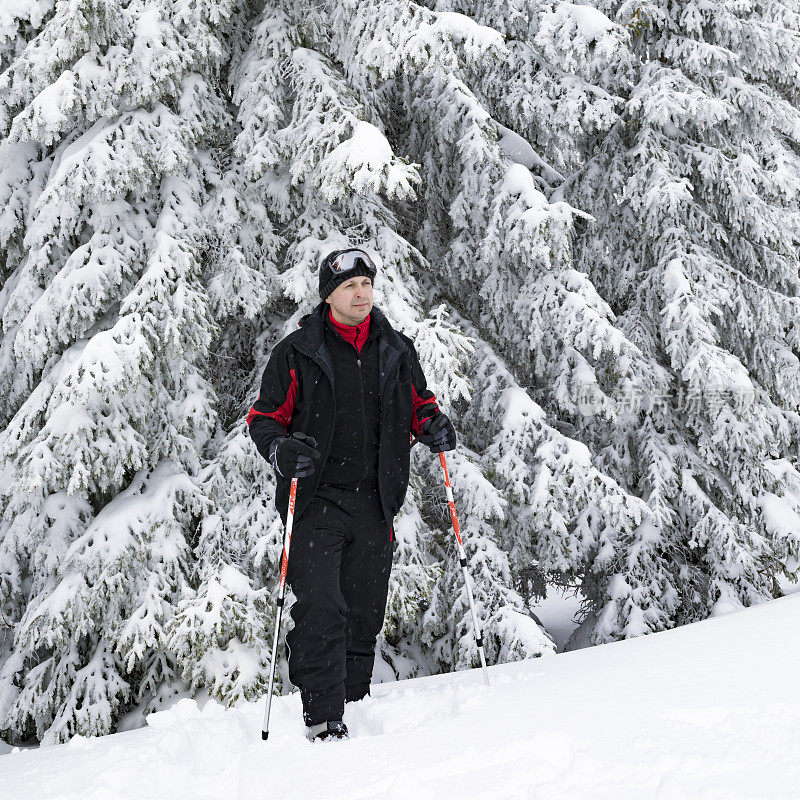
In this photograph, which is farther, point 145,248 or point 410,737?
point 145,248

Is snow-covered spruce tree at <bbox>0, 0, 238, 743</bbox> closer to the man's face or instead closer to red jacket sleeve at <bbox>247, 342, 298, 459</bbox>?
red jacket sleeve at <bbox>247, 342, 298, 459</bbox>

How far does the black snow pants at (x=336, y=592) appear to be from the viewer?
3357mm

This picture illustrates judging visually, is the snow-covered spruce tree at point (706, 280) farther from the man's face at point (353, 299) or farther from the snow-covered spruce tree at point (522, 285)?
the man's face at point (353, 299)

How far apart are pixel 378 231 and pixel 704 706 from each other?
4.82m

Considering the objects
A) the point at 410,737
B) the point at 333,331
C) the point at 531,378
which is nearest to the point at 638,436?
the point at 531,378

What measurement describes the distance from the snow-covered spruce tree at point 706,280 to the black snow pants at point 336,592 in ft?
13.5

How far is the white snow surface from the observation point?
218 centimetres

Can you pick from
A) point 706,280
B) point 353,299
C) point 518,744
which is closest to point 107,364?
point 353,299

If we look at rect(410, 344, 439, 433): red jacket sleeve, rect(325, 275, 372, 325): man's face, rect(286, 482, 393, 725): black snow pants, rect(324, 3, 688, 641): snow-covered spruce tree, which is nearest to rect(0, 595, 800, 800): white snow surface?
rect(286, 482, 393, 725): black snow pants

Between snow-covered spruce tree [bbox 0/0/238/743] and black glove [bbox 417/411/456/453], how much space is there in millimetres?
2677

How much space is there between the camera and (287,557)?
3.57 meters

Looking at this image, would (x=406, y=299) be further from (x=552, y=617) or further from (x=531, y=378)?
(x=552, y=617)

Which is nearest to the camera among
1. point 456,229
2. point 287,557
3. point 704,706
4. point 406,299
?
point 704,706

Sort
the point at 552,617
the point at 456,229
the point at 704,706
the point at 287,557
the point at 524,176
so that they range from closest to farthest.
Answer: the point at 704,706 < the point at 287,557 < the point at 524,176 < the point at 456,229 < the point at 552,617
